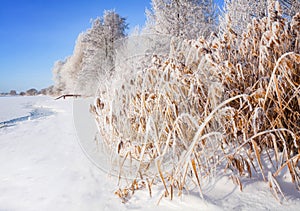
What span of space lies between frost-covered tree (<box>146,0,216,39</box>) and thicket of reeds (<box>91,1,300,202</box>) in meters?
7.93

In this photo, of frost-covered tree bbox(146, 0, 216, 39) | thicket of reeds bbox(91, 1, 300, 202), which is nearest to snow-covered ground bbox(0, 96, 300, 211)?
thicket of reeds bbox(91, 1, 300, 202)

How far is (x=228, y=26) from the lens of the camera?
1.28 meters

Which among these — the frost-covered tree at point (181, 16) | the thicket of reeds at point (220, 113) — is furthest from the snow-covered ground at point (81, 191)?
the frost-covered tree at point (181, 16)

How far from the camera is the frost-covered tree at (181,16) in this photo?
29.1 ft

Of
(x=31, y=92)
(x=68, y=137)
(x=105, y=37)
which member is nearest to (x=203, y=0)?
(x=105, y=37)

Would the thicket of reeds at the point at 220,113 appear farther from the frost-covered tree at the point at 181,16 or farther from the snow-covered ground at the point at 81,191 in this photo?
the frost-covered tree at the point at 181,16

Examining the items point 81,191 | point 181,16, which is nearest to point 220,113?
point 81,191

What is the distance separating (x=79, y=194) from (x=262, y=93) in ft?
3.23

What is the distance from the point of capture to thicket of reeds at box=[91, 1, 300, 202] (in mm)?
925

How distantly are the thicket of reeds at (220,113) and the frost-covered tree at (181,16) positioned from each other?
7926mm

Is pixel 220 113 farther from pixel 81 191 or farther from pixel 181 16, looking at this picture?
pixel 181 16

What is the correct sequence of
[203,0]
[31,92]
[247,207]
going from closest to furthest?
[247,207] → [203,0] → [31,92]

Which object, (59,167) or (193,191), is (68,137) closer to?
(59,167)

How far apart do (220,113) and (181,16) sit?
8928mm
